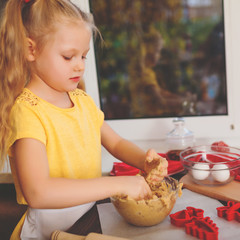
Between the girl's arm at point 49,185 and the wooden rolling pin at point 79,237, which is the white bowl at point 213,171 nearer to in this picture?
the girl's arm at point 49,185

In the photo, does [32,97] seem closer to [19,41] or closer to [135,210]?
[19,41]

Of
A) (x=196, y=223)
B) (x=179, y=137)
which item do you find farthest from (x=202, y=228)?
(x=179, y=137)

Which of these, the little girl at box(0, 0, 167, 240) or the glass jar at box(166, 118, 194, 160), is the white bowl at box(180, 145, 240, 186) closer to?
the little girl at box(0, 0, 167, 240)

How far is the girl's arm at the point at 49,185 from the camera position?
69 centimetres

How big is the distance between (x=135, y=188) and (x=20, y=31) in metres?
0.47

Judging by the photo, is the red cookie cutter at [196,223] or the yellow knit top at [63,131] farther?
the yellow knit top at [63,131]

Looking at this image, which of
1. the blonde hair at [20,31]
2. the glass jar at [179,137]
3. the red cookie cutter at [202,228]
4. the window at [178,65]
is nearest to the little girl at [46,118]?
the blonde hair at [20,31]

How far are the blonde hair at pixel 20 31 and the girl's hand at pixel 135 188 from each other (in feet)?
1.00

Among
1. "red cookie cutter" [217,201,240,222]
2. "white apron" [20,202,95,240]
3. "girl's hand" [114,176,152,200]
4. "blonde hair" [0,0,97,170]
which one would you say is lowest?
"white apron" [20,202,95,240]

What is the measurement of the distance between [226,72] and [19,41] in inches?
41.3

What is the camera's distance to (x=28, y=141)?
28.8 inches

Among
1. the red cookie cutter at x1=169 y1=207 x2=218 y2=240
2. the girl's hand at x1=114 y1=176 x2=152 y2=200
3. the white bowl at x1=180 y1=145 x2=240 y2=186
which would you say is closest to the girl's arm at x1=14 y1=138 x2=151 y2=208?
the girl's hand at x1=114 y1=176 x2=152 y2=200

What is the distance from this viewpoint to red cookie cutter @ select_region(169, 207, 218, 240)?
65 cm

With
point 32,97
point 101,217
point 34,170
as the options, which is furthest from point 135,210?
point 32,97
